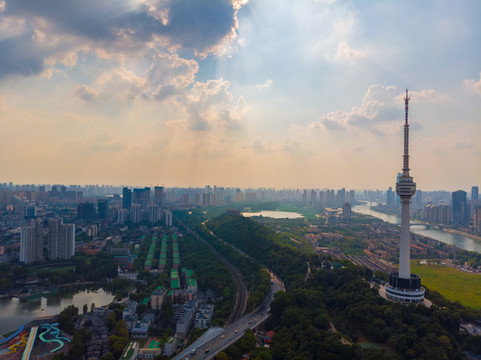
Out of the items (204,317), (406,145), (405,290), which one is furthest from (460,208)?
(204,317)

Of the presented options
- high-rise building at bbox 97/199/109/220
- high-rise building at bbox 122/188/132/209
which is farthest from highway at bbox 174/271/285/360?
high-rise building at bbox 122/188/132/209

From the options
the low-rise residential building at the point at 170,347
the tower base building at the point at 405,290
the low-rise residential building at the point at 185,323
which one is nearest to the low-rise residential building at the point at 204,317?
the low-rise residential building at the point at 185,323

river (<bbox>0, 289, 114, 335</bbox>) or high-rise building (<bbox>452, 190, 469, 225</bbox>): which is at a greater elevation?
high-rise building (<bbox>452, 190, 469, 225</bbox>)

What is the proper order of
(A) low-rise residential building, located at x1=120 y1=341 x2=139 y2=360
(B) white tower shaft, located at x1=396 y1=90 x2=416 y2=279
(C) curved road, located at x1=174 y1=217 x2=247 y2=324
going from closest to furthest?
(A) low-rise residential building, located at x1=120 y1=341 x2=139 y2=360 → (C) curved road, located at x1=174 y1=217 x2=247 y2=324 → (B) white tower shaft, located at x1=396 y1=90 x2=416 y2=279

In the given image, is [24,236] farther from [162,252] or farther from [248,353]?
[248,353]

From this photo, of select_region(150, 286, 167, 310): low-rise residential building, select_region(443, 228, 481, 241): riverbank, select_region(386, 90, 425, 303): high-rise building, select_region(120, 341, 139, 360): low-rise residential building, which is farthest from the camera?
select_region(443, 228, 481, 241): riverbank

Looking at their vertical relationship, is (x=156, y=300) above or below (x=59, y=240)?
below

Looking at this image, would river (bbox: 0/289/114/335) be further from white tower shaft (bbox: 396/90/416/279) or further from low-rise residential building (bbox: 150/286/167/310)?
white tower shaft (bbox: 396/90/416/279)

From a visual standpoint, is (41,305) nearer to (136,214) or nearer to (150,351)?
(150,351)
